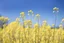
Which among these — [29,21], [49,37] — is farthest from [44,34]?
[29,21]

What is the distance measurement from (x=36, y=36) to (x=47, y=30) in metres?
0.15

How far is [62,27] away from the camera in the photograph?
2.64m

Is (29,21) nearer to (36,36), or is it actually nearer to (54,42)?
(36,36)

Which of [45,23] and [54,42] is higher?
[45,23]

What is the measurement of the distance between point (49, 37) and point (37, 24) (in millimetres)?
202

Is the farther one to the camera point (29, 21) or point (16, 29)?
point (16, 29)

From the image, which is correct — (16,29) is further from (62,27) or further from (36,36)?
(62,27)

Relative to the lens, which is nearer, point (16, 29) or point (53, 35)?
point (53, 35)

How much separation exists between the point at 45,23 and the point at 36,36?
191mm

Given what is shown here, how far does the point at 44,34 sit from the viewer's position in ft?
8.59

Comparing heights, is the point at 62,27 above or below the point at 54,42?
above

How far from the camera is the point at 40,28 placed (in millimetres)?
2670

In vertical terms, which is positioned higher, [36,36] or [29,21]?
[29,21]

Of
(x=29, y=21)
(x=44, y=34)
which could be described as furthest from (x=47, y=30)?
(x=29, y=21)
